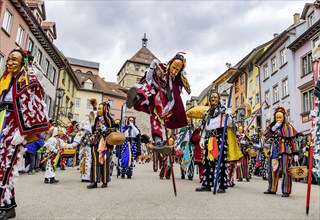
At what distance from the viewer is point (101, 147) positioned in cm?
671

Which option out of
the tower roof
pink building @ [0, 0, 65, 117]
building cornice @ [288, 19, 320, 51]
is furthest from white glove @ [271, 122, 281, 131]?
the tower roof

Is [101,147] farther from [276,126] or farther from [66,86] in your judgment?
[66,86]

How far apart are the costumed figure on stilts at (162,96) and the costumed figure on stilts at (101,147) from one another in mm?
2182

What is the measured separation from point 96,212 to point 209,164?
3230 mm

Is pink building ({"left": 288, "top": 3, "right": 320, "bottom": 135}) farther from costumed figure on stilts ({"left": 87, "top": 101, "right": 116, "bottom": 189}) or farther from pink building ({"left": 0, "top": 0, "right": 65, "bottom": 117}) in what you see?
costumed figure on stilts ({"left": 87, "top": 101, "right": 116, "bottom": 189})

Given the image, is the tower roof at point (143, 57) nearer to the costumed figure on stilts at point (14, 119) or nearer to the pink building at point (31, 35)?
the pink building at point (31, 35)

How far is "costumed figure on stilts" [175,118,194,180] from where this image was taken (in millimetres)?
10094

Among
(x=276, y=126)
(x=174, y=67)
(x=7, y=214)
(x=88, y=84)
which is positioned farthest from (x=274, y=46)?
(x=88, y=84)

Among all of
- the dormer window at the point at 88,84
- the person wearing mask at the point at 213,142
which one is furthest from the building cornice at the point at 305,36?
the dormer window at the point at 88,84

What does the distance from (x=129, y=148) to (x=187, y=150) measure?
2032mm

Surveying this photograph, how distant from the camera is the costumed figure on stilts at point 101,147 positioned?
22.0 feet

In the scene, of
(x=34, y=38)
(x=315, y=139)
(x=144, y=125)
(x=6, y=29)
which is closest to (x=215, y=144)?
(x=315, y=139)

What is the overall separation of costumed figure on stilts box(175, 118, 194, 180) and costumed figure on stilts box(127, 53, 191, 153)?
16.2 ft

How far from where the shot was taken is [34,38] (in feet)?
77.0
